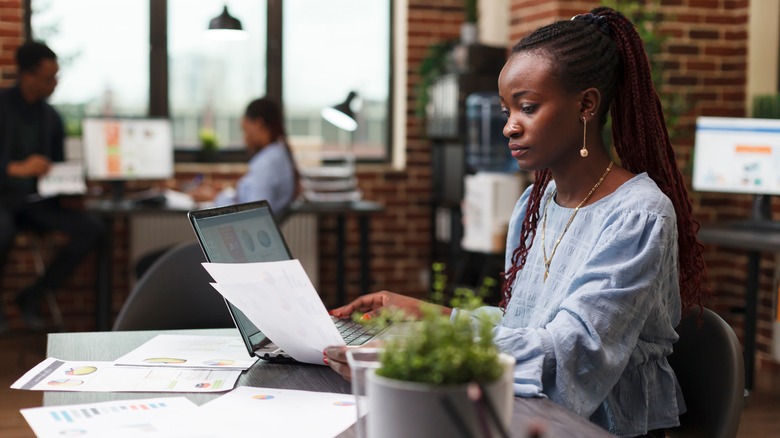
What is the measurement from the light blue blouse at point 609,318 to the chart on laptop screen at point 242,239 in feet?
1.51

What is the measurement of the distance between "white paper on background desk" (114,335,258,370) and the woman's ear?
68 centimetres

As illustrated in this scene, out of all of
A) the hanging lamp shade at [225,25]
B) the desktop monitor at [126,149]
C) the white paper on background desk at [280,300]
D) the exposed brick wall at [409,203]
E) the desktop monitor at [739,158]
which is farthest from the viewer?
the exposed brick wall at [409,203]

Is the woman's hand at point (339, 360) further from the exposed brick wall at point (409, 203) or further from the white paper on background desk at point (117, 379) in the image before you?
the exposed brick wall at point (409, 203)

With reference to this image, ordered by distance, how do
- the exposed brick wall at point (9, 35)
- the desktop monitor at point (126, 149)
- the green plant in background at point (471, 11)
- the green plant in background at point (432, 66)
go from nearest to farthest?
the desktop monitor at point (126, 149)
the exposed brick wall at point (9, 35)
the green plant in background at point (471, 11)
the green plant in background at point (432, 66)

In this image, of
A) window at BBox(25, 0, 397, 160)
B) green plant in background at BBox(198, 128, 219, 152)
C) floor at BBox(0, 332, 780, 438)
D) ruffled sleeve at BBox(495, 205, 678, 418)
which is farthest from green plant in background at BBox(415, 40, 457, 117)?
ruffled sleeve at BBox(495, 205, 678, 418)

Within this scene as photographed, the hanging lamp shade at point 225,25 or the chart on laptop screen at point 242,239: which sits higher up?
the hanging lamp shade at point 225,25

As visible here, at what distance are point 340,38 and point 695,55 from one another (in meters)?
2.25

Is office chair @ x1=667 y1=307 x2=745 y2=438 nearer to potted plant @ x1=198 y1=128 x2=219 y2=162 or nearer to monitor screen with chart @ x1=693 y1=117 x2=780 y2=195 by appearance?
monitor screen with chart @ x1=693 y1=117 x2=780 y2=195

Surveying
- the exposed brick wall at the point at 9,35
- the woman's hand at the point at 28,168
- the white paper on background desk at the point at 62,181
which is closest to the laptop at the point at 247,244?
the woman's hand at the point at 28,168

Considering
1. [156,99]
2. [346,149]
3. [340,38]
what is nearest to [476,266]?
[346,149]

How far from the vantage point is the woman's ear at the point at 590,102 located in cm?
155

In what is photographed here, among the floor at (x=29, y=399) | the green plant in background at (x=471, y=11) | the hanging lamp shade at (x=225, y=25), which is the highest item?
the green plant in background at (x=471, y=11)

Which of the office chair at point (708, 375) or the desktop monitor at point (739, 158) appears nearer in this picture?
the office chair at point (708, 375)

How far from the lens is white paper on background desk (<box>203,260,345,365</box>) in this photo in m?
1.23
